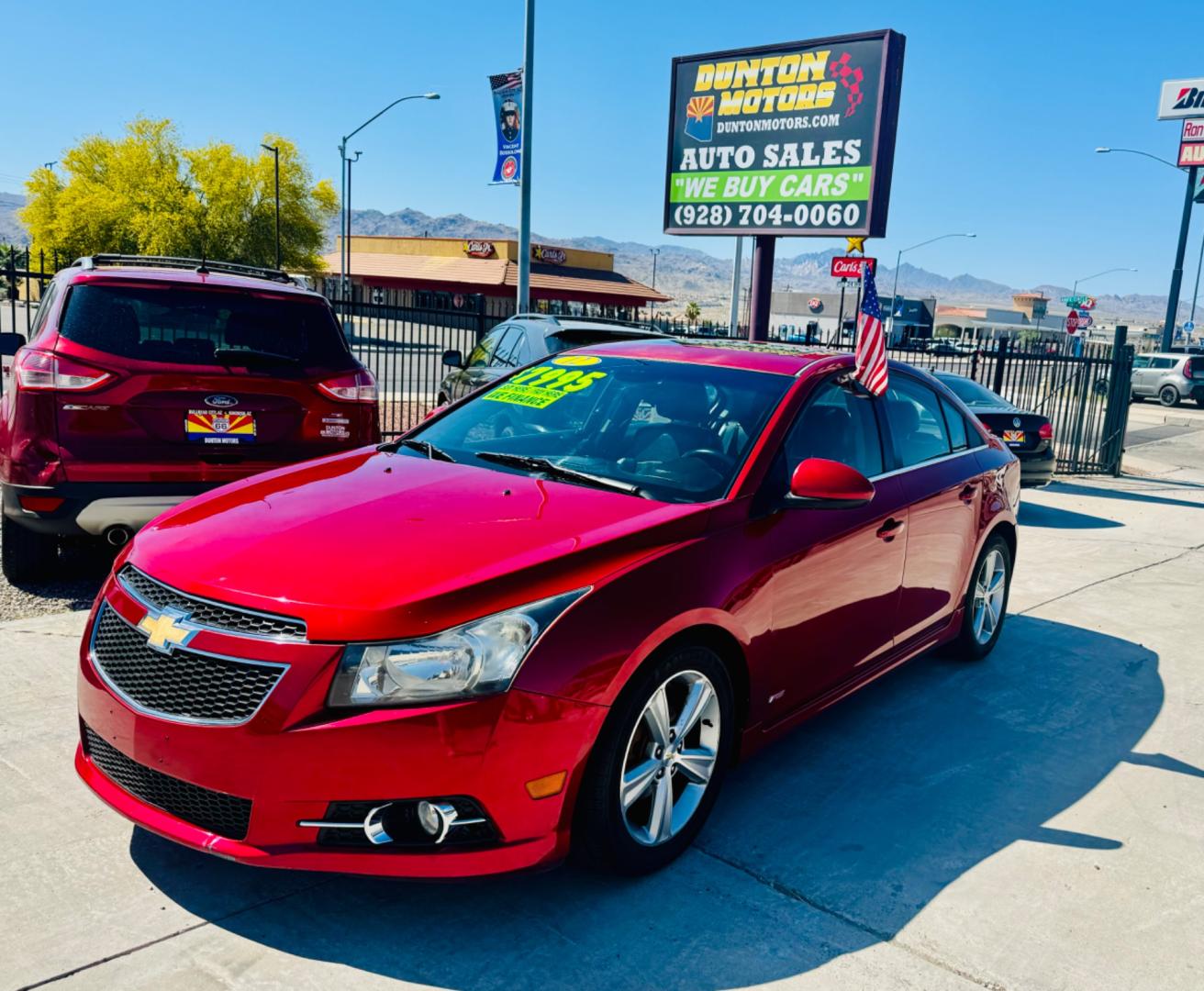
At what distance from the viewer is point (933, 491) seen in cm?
475

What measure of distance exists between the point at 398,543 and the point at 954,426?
11.1ft

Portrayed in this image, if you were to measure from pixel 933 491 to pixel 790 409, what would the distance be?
115 centimetres

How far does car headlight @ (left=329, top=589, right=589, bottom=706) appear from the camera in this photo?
264 cm

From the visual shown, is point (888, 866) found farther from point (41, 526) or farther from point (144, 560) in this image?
point (41, 526)

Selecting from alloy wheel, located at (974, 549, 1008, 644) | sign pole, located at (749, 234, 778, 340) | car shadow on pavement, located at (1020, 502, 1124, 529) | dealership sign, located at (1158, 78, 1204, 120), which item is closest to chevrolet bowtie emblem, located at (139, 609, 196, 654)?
alloy wheel, located at (974, 549, 1008, 644)

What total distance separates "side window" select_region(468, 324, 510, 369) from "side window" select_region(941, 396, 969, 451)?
18.2 ft

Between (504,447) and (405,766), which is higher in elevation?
(504,447)

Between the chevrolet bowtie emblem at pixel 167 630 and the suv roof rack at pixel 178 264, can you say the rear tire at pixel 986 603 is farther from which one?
the suv roof rack at pixel 178 264

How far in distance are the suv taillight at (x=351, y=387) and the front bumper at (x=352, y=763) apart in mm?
3294

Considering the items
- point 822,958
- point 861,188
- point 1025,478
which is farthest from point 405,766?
point 861,188

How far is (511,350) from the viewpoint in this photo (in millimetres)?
9695

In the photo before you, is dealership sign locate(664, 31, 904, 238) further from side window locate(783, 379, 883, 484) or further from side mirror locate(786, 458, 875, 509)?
side mirror locate(786, 458, 875, 509)

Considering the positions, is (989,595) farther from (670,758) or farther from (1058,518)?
(1058,518)

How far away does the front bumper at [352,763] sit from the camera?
261 cm
